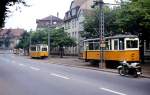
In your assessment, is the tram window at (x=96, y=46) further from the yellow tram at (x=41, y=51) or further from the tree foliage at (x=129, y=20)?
the yellow tram at (x=41, y=51)

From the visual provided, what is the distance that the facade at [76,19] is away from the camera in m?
87.1

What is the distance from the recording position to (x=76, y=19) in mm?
92000

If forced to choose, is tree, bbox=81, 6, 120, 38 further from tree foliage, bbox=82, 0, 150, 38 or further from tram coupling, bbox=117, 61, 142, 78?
tram coupling, bbox=117, 61, 142, 78

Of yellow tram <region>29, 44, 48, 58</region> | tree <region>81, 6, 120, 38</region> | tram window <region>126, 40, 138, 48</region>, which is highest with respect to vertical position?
tree <region>81, 6, 120, 38</region>

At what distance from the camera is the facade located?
8706 cm

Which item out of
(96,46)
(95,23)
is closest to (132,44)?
(96,46)

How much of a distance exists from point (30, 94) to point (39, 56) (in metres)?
59.5

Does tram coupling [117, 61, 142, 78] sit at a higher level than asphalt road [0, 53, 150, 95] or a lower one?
higher

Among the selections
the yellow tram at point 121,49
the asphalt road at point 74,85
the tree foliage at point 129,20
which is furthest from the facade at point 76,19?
the asphalt road at point 74,85

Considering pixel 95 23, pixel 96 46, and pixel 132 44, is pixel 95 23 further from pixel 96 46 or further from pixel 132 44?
pixel 132 44

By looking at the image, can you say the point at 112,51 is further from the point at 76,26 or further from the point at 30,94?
the point at 76,26

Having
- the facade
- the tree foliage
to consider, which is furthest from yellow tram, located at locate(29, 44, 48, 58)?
the tree foliage

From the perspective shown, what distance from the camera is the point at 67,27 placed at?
99.0m

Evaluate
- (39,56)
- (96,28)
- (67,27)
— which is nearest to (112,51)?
(96,28)
